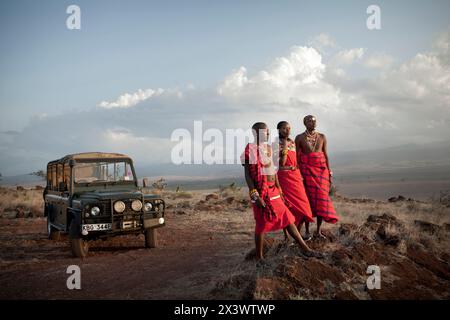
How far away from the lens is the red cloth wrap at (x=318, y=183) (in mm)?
6570

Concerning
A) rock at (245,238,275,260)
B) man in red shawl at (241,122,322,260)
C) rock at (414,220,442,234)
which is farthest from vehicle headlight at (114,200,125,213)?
rock at (414,220,442,234)

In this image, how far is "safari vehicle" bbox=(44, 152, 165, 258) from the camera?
764cm

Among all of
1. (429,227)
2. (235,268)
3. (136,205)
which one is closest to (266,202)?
(235,268)

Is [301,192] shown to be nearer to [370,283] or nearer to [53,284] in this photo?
[370,283]

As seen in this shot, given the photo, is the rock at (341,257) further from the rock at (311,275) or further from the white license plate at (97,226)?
the white license plate at (97,226)

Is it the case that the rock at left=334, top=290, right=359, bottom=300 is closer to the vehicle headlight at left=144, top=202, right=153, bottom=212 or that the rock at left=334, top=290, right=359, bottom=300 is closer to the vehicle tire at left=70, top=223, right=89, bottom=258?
the vehicle headlight at left=144, top=202, right=153, bottom=212

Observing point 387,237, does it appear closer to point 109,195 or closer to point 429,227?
point 429,227

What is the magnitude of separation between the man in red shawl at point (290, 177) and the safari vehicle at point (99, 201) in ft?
10.1

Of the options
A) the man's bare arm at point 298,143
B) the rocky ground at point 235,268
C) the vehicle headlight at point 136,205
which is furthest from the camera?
the vehicle headlight at point 136,205

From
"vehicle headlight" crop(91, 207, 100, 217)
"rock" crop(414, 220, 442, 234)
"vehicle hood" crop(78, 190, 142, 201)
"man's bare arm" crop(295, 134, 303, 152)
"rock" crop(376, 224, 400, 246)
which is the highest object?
"man's bare arm" crop(295, 134, 303, 152)

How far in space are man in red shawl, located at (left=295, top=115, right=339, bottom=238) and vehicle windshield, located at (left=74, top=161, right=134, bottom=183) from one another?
4324mm

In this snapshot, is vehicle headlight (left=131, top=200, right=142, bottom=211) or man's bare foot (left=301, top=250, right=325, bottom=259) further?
vehicle headlight (left=131, top=200, right=142, bottom=211)

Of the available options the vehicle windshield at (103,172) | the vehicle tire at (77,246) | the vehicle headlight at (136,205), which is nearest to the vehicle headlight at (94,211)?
the vehicle tire at (77,246)

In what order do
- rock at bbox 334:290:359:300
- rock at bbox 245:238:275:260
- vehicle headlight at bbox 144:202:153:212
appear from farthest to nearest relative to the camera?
vehicle headlight at bbox 144:202:153:212
rock at bbox 245:238:275:260
rock at bbox 334:290:359:300
